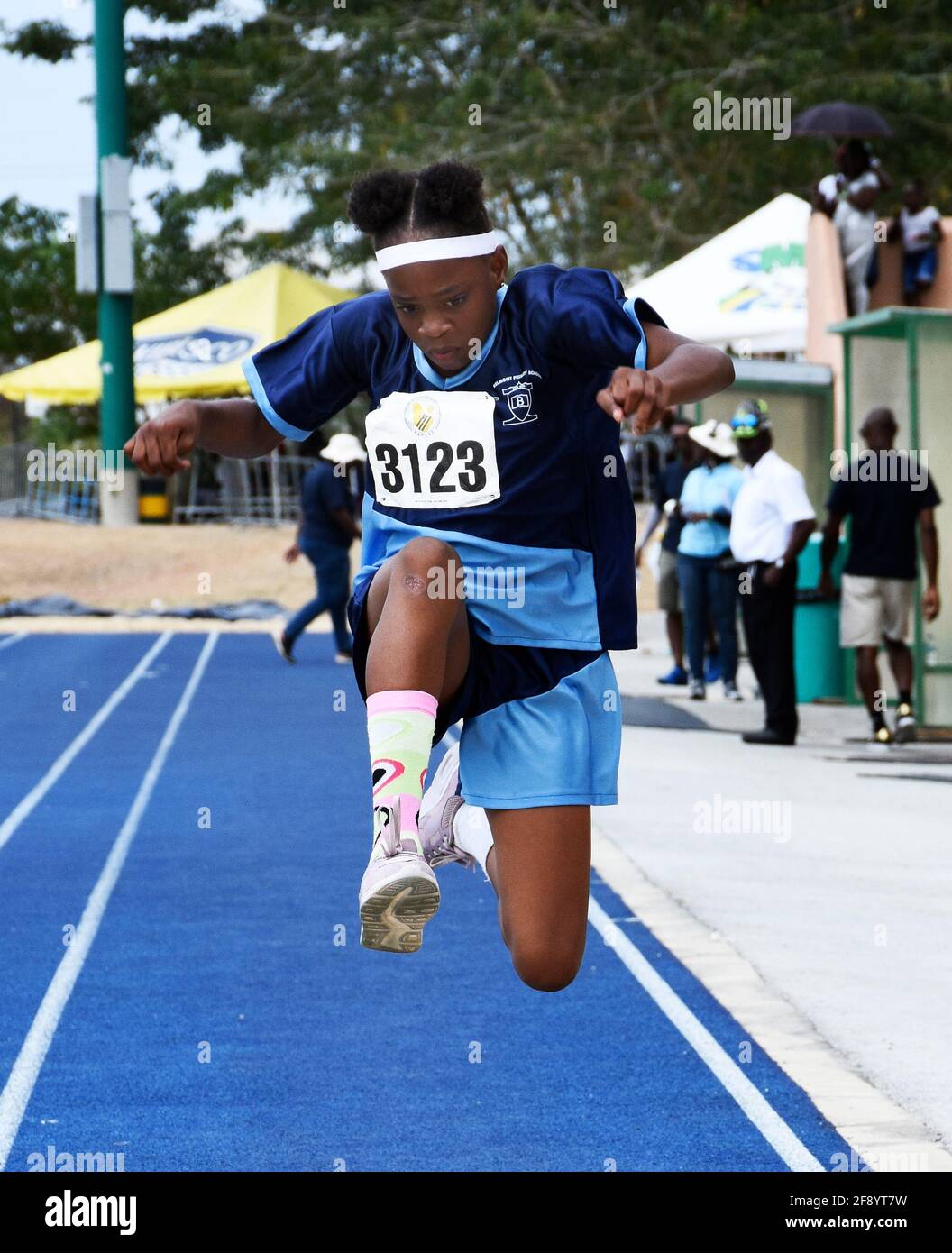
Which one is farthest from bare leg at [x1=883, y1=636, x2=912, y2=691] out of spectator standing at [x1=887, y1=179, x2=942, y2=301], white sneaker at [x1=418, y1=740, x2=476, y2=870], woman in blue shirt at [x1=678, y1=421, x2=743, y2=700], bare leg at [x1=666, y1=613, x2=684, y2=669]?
white sneaker at [x1=418, y1=740, x2=476, y2=870]

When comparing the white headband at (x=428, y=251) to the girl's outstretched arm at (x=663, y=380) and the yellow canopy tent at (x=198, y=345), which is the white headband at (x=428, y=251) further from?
the yellow canopy tent at (x=198, y=345)

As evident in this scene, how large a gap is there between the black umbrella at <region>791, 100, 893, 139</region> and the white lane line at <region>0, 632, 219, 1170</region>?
7.92 metres

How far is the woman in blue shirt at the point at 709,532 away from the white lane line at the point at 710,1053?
618 cm

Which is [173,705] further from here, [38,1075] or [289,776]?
[38,1075]

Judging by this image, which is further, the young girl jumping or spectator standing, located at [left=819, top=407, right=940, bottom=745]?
spectator standing, located at [left=819, top=407, right=940, bottom=745]

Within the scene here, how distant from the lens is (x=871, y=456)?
1265cm

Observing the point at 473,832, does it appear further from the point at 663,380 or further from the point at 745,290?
the point at 745,290

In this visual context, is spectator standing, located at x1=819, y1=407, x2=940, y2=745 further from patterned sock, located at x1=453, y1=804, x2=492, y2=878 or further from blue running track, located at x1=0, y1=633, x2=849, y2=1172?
patterned sock, located at x1=453, y1=804, x2=492, y2=878

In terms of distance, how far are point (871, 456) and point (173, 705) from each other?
6.03m

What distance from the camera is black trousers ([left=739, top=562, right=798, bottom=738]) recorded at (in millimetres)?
12750

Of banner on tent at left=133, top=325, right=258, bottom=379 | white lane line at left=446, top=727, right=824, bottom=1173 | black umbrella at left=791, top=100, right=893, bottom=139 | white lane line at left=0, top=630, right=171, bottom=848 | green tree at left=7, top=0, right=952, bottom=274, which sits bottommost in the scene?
white lane line at left=446, top=727, right=824, bottom=1173

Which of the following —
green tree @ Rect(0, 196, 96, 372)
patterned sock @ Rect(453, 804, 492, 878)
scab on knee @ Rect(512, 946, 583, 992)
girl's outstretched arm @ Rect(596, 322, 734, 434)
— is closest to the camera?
girl's outstretched arm @ Rect(596, 322, 734, 434)

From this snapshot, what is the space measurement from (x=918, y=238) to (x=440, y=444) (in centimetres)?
1374

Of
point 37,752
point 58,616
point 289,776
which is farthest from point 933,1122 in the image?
point 58,616
